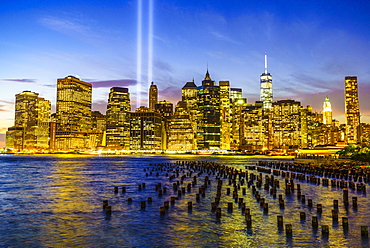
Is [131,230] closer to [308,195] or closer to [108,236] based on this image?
[108,236]

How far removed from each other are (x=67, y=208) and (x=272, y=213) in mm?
20319

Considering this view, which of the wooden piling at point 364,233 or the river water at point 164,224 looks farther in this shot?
the wooden piling at point 364,233

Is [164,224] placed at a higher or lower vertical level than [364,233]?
lower

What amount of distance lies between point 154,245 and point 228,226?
6.81 metres

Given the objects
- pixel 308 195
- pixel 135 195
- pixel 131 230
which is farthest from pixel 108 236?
pixel 308 195

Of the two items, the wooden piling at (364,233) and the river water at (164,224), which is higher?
the wooden piling at (364,233)

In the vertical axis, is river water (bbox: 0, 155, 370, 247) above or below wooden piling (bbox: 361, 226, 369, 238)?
below

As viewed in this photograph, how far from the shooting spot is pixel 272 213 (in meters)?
33.1

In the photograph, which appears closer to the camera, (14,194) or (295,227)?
A: (295,227)

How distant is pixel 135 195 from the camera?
47250mm

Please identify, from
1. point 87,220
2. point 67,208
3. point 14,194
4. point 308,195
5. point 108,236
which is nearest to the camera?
point 108,236

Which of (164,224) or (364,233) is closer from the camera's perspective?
(364,233)

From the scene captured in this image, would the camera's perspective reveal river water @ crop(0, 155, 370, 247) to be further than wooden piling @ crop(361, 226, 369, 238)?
No

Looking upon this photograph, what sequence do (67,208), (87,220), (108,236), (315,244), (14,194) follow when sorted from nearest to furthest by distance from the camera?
(315,244) → (108,236) → (87,220) → (67,208) → (14,194)
